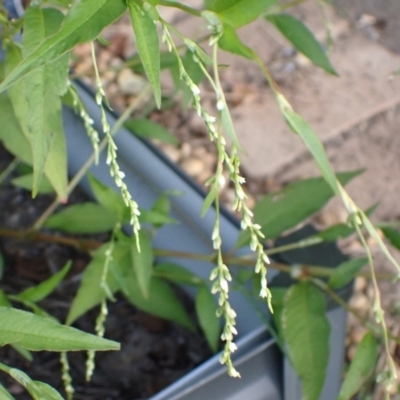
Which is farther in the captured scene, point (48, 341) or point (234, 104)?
point (234, 104)

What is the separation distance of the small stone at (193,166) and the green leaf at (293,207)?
0.55 metres

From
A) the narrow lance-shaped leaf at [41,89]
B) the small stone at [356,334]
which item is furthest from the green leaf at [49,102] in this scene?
the small stone at [356,334]

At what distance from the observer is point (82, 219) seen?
860 mm

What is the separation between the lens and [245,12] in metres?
0.46

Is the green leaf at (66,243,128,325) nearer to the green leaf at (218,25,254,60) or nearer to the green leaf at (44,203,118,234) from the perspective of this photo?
the green leaf at (44,203,118,234)

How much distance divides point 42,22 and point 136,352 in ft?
1.89

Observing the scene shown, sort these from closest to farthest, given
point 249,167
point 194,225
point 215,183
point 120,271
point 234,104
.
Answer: point 215,183
point 120,271
point 194,225
point 249,167
point 234,104

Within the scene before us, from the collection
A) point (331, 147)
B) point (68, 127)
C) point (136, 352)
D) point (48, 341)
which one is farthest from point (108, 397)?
point (331, 147)

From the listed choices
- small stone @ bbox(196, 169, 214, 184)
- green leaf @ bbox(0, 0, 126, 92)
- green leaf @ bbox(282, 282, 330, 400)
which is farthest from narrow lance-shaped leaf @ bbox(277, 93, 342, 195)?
small stone @ bbox(196, 169, 214, 184)

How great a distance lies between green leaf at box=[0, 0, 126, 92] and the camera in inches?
14.6

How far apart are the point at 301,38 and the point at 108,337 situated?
47cm

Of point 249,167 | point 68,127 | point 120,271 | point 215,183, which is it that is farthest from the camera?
point 249,167

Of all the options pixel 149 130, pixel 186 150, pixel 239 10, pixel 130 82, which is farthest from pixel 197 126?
pixel 239 10

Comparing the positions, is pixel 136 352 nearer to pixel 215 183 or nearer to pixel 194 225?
pixel 194 225
